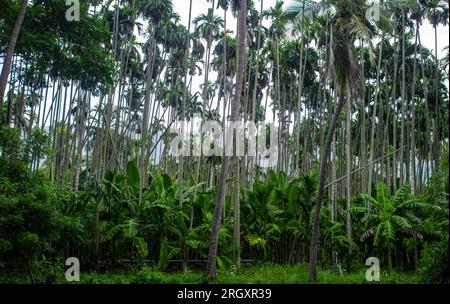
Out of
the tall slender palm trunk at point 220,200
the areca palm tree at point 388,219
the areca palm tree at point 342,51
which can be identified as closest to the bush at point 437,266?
the areca palm tree at point 342,51

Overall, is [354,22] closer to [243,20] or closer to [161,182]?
[243,20]

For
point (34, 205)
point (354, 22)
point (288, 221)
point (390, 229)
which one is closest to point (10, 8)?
point (34, 205)

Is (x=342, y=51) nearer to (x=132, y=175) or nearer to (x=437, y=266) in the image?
(x=437, y=266)

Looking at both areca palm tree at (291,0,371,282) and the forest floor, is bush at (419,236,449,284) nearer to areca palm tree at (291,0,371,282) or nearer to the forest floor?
the forest floor

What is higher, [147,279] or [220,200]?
[220,200]

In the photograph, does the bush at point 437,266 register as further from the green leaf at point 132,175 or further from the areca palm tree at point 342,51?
the green leaf at point 132,175

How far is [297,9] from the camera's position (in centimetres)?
1368

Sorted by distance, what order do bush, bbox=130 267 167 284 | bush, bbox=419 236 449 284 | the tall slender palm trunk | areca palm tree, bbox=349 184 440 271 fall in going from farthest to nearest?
1. areca palm tree, bbox=349 184 440 271
2. the tall slender palm trunk
3. bush, bbox=130 267 167 284
4. bush, bbox=419 236 449 284

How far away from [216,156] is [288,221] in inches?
533

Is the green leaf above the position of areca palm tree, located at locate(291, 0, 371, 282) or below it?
below

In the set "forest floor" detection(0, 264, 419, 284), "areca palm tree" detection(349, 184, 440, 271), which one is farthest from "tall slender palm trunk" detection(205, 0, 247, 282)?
"areca palm tree" detection(349, 184, 440, 271)

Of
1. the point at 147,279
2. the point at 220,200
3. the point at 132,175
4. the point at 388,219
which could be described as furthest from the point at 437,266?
the point at 132,175

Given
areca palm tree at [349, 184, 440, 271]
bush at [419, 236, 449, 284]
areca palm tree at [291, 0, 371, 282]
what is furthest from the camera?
areca palm tree at [349, 184, 440, 271]

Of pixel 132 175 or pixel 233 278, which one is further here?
pixel 132 175
